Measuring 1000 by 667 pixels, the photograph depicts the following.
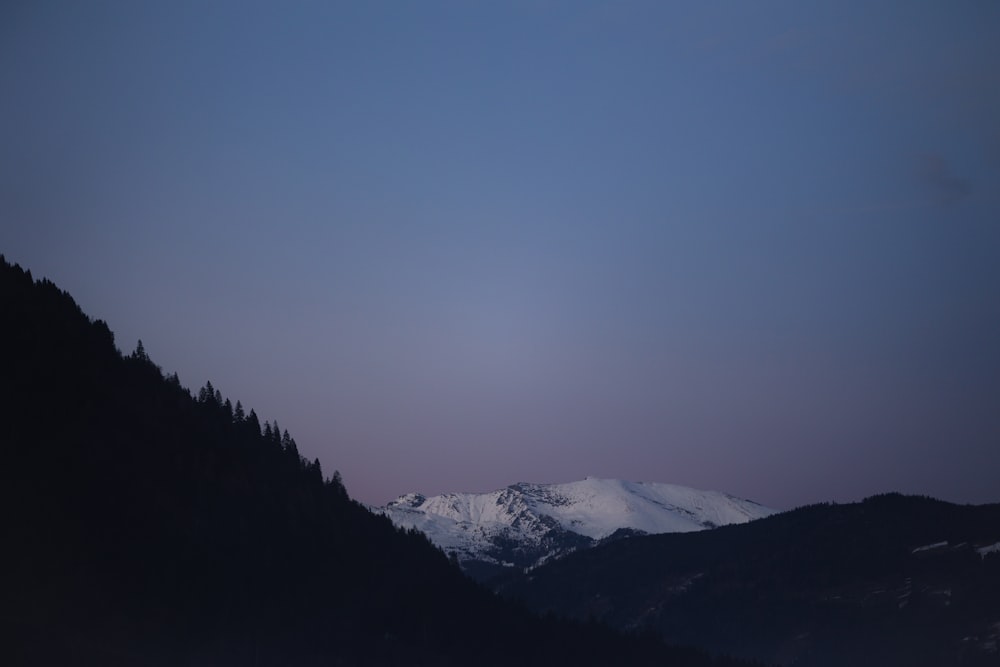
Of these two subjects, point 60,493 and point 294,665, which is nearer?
point 60,493

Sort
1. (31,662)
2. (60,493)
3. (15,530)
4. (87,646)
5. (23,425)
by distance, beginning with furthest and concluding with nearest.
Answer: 1. (23,425)
2. (60,493)
3. (15,530)
4. (87,646)
5. (31,662)

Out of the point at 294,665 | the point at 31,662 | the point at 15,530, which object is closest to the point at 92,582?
the point at 15,530

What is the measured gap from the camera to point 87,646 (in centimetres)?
14825

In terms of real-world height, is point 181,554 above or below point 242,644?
above

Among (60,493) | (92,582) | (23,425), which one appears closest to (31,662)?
(92,582)

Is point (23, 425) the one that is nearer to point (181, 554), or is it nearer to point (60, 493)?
point (60, 493)

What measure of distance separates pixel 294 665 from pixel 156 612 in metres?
29.4

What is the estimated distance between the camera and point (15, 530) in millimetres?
162500

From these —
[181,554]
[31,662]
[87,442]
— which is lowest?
[31,662]

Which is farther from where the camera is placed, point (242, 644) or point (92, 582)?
point (242, 644)

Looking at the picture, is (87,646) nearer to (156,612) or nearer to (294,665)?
(156,612)

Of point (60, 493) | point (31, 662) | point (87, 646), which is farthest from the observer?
point (60, 493)

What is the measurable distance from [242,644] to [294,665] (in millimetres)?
10569

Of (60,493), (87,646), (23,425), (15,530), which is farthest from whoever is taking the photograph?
(23,425)
